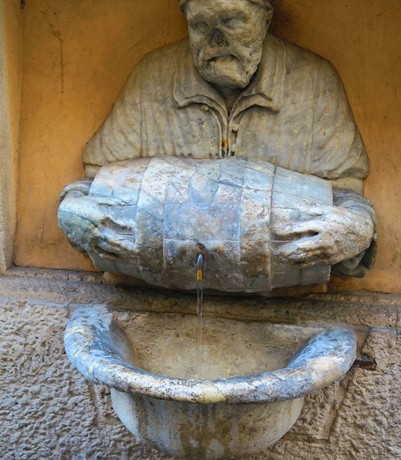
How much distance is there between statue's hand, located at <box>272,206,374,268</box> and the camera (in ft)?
6.56

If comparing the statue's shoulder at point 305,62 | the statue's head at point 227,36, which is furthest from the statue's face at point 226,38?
the statue's shoulder at point 305,62

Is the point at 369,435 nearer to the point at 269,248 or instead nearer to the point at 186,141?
the point at 269,248

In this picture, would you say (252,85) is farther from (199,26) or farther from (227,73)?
(199,26)

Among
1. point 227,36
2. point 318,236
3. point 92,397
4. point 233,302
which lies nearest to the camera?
point 318,236

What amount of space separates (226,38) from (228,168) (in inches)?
12.9

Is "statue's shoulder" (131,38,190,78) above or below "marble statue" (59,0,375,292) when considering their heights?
above

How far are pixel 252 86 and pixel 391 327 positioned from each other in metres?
0.76

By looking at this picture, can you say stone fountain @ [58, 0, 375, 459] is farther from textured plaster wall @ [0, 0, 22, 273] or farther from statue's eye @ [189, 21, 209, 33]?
textured plaster wall @ [0, 0, 22, 273]

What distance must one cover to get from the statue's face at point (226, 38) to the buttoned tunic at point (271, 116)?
0.24 feet

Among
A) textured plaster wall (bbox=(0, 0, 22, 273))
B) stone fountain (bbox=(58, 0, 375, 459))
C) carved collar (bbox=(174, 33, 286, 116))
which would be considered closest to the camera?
stone fountain (bbox=(58, 0, 375, 459))

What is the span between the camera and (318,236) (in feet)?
6.54

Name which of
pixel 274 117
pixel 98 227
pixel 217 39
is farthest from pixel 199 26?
pixel 98 227

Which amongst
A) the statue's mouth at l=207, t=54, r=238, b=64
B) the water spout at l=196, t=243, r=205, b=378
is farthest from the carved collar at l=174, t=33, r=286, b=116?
the water spout at l=196, t=243, r=205, b=378

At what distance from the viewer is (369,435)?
2.34m
